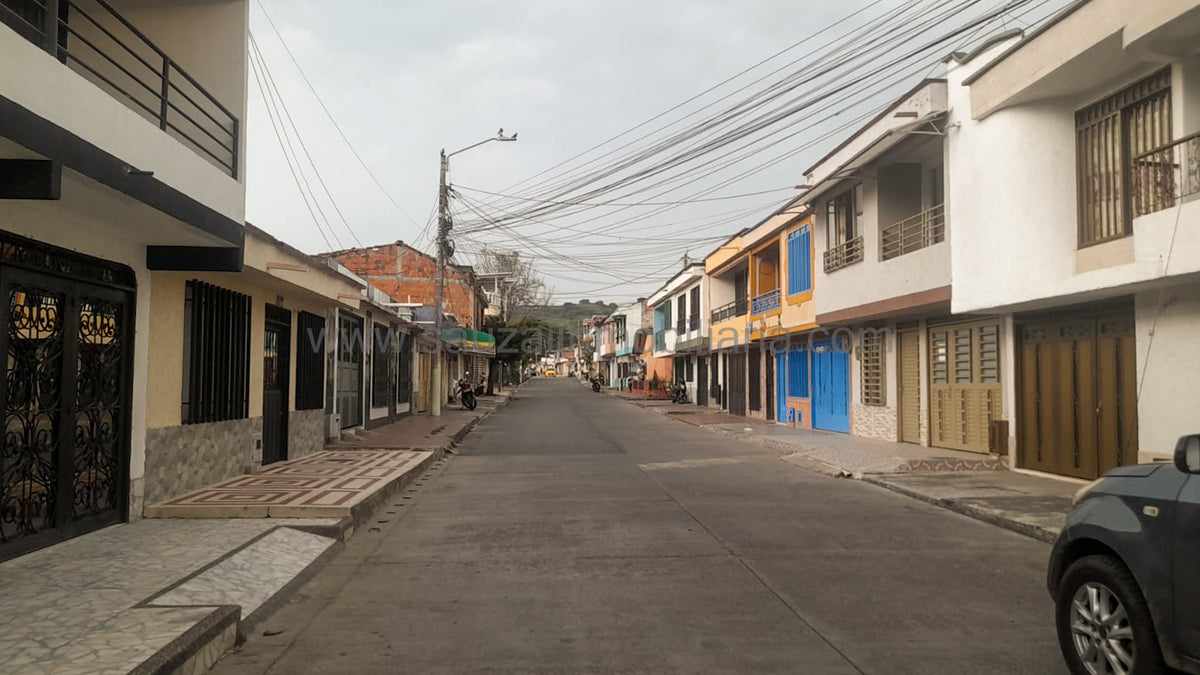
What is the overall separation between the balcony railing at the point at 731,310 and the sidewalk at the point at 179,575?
67.6 ft

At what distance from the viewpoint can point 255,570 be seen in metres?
6.19

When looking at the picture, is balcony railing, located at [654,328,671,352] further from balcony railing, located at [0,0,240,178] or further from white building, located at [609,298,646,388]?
balcony railing, located at [0,0,240,178]

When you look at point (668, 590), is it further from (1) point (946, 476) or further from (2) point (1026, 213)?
(2) point (1026, 213)

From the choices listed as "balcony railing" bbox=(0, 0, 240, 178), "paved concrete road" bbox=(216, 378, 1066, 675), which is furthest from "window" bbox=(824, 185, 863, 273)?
"balcony railing" bbox=(0, 0, 240, 178)

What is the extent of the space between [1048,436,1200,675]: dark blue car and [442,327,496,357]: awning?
25.4 m

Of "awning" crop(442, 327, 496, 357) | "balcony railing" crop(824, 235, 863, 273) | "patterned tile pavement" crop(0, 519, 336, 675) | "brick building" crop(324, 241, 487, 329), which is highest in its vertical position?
"brick building" crop(324, 241, 487, 329)

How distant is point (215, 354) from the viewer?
9.73 m

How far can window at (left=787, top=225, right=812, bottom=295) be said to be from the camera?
21.2 meters

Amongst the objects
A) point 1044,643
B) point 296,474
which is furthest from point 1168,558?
point 296,474

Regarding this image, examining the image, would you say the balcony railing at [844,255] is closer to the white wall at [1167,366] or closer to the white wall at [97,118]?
the white wall at [1167,366]

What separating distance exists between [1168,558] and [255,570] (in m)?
5.98

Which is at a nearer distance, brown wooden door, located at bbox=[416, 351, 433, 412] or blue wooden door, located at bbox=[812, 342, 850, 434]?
blue wooden door, located at bbox=[812, 342, 850, 434]

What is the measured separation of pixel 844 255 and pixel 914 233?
8.77ft

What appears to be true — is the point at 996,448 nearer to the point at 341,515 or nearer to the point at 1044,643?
the point at 1044,643
